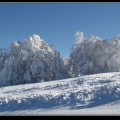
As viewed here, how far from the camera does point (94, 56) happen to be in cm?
2048

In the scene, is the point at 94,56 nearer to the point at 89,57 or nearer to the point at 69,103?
the point at 89,57

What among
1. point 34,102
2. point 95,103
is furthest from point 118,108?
point 34,102

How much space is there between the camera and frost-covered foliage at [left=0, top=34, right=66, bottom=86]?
19.0 meters

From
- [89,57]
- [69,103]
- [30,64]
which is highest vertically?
[89,57]

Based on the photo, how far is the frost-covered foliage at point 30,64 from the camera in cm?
1903

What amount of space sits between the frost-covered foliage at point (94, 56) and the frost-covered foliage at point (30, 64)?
123 centimetres

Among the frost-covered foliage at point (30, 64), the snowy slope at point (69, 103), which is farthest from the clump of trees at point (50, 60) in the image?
the snowy slope at point (69, 103)

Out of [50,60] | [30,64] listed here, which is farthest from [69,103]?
[50,60]

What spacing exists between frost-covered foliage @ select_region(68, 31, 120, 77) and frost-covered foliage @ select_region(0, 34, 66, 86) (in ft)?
4.03

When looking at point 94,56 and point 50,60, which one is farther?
point 94,56

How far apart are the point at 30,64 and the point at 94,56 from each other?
5.03m

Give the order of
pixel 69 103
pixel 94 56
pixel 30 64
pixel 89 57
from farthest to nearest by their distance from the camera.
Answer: pixel 89 57, pixel 94 56, pixel 30 64, pixel 69 103

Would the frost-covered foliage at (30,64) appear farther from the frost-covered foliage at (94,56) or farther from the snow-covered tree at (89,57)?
the frost-covered foliage at (94,56)
